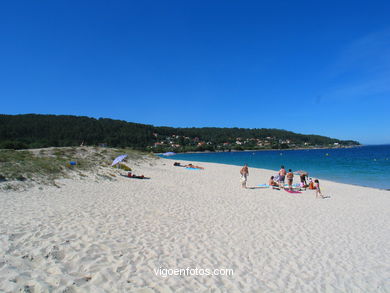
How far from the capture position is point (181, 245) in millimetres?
4820

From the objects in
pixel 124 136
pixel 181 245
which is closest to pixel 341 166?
pixel 181 245

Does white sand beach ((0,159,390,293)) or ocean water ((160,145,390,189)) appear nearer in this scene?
white sand beach ((0,159,390,293))

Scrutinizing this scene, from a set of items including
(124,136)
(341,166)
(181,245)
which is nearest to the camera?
(181,245)

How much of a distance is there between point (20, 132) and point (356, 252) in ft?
239

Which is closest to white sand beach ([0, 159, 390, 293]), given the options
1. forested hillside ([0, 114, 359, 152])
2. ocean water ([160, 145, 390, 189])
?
ocean water ([160, 145, 390, 189])

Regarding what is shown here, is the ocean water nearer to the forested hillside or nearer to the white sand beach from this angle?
the white sand beach

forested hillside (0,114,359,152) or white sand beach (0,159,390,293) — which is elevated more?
forested hillside (0,114,359,152)

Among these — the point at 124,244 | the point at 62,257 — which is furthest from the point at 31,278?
the point at 124,244

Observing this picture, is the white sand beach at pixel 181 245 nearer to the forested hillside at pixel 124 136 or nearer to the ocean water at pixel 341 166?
the ocean water at pixel 341 166

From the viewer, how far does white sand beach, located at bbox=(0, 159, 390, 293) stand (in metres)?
3.40

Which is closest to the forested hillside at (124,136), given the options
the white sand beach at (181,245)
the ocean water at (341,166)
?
the white sand beach at (181,245)

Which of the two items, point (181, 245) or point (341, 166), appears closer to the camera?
point (181, 245)

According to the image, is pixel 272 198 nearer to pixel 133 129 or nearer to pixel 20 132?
pixel 20 132

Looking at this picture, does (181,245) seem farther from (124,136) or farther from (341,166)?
(124,136)
